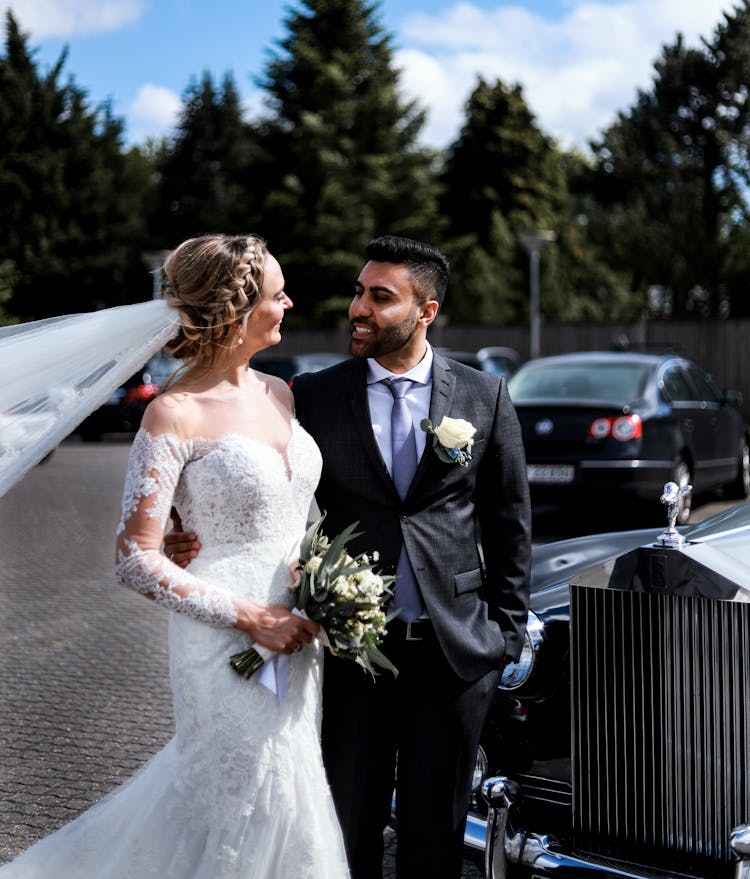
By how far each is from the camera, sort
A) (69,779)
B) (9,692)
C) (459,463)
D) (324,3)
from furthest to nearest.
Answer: (324,3)
(9,692)
(69,779)
(459,463)

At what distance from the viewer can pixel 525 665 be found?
3.40 meters

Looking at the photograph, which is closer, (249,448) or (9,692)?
(249,448)

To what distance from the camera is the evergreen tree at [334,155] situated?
1663 inches

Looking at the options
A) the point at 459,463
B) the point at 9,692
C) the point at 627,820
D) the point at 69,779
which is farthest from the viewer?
the point at 9,692

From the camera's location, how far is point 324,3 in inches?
1697

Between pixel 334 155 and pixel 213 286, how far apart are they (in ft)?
133

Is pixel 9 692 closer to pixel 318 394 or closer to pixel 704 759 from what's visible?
pixel 318 394

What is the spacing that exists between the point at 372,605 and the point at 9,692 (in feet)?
12.2

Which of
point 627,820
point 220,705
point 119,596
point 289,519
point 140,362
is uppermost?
point 140,362

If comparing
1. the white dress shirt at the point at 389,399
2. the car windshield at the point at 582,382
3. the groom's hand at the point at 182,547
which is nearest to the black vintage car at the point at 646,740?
the white dress shirt at the point at 389,399

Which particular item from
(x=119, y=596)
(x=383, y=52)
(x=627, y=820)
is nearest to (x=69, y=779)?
(x=627, y=820)

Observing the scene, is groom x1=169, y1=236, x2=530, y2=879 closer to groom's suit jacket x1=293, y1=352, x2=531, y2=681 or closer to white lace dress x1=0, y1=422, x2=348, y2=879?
groom's suit jacket x1=293, y1=352, x2=531, y2=681

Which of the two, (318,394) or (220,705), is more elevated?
(318,394)

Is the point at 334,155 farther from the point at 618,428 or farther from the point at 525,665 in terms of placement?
the point at 525,665
